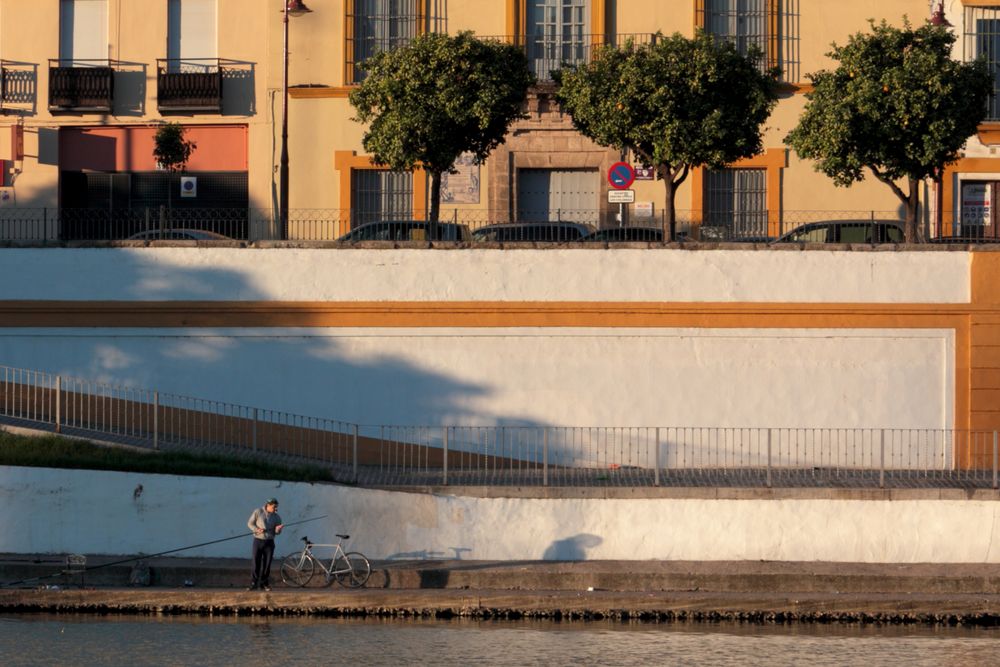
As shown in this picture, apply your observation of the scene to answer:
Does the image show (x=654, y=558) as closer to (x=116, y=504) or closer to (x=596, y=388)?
(x=596, y=388)

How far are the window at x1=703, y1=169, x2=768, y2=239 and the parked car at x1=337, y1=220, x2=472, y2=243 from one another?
7.90 metres

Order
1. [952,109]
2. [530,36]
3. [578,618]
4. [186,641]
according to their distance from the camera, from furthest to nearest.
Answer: [530,36] < [952,109] < [578,618] < [186,641]

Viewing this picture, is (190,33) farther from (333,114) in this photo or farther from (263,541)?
(263,541)

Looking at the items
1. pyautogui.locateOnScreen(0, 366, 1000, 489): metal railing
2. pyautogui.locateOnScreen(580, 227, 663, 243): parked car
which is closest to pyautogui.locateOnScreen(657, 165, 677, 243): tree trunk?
pyautogui.locateOnScreen(580, 227, 663, 243): parked car

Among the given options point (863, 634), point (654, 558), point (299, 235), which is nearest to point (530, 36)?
→ point (299, 235)

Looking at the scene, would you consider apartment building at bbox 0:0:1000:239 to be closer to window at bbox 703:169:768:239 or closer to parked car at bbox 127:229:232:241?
window at bbox 703:169:768:239

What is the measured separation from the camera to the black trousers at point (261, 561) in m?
22.0

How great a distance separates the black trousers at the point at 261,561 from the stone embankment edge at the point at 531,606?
37 cm

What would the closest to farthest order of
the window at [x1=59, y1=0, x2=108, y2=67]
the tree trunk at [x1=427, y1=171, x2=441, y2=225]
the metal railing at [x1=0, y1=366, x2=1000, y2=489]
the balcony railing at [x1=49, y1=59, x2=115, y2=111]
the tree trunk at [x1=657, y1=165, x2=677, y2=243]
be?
the metal railing at [x1=0, y1=366, x2=1000, y2=489] < the tree trunk at [x1=657, y1=165, x2=677, y2=243] < the tree trunk at [x1=427, y1=171, x2=441, y2=225] < the balcony railing at [x1=49, y1=59, x2=115, y2=111] < the window at [x1=59, y1=0, x2=108, y2=67]

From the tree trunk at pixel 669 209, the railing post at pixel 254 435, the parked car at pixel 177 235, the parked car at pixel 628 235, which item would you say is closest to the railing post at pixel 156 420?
the railing post at pixel 254 435

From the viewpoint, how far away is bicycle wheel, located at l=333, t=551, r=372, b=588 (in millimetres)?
22516

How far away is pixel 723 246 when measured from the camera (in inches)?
1123

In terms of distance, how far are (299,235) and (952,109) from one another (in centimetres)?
1377

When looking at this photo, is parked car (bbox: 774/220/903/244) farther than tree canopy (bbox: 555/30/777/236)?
Yes
